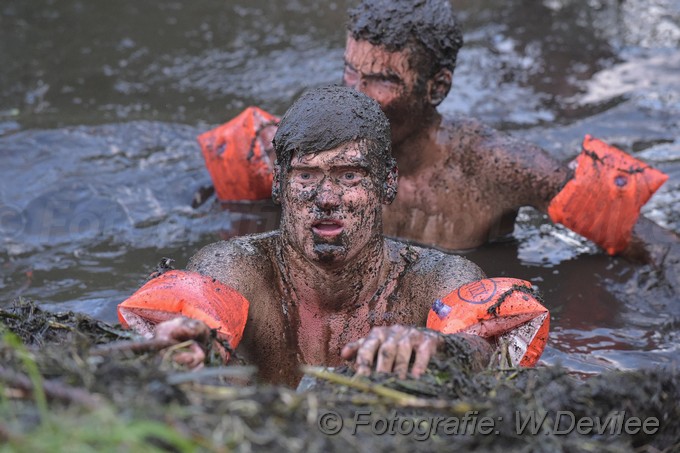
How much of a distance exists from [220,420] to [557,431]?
1.01m

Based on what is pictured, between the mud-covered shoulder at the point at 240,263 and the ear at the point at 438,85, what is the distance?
1909mm

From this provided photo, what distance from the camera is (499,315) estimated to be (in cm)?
368

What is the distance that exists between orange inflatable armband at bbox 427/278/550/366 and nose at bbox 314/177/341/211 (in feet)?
1.82

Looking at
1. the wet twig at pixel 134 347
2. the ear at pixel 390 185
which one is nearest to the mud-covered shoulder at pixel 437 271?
the ear at pixel 390 185

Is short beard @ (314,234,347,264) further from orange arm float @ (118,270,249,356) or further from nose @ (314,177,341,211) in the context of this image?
orange arm float @ (118,270,249,356)

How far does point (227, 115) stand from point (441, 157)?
2808 mm

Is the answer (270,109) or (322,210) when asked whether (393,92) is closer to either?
(322,210)

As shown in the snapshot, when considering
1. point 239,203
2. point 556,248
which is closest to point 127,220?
point 239,203

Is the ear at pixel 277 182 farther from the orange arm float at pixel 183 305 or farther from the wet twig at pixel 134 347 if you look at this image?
the wet twig at pixel 134 347

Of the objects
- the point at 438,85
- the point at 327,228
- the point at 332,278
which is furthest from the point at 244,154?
the point at 327,228

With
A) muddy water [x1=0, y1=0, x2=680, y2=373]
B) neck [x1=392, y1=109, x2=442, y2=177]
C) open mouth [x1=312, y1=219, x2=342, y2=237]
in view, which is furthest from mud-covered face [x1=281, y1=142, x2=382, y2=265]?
neck [x1=392, y1=109, x2=442, y2=177]

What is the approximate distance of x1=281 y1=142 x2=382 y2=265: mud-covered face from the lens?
382 cm

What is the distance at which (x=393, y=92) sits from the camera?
217 inches

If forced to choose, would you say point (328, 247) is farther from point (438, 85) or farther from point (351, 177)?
point (438, 85)
